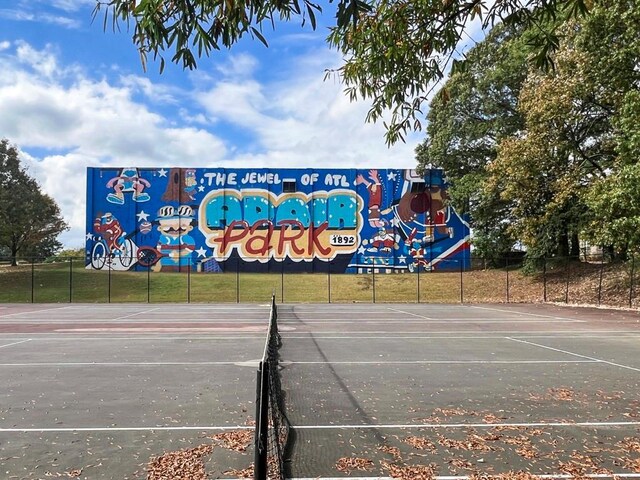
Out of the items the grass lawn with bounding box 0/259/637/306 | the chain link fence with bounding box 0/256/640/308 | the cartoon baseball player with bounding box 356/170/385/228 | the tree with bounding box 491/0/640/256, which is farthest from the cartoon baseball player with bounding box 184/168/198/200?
the tree with bounding box 491/0/640/256

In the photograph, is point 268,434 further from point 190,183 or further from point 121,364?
point 190,183

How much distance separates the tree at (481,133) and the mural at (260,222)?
4.43 metres

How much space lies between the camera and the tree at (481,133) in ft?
133

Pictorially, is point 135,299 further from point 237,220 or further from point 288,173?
point 288,173

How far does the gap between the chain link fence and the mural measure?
915 millimetres

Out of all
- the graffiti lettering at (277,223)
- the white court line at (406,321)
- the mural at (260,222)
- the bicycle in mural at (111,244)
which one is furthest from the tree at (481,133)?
the bicycle in mural at (111,244)

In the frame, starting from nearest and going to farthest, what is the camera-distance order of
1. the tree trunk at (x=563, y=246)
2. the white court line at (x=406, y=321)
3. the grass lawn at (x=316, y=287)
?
the white court line at (x=406, y=321) < the grass lawn at (x=316, y=287) < the tree trunk at (x=563, y=246)

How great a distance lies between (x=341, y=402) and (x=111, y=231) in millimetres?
45085

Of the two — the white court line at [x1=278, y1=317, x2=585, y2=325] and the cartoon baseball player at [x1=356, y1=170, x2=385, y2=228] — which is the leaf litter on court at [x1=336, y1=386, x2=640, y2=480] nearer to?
the white court line at [x1=278, y1=317, x2=585, y2=325]

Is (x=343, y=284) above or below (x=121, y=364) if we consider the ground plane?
above

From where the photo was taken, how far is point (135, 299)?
37.0 meters

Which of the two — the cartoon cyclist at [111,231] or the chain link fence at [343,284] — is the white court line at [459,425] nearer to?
the chain link fence at [343,284]

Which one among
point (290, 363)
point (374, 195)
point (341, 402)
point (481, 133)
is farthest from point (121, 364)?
point (374, 195)

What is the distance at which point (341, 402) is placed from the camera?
7.96 metres
